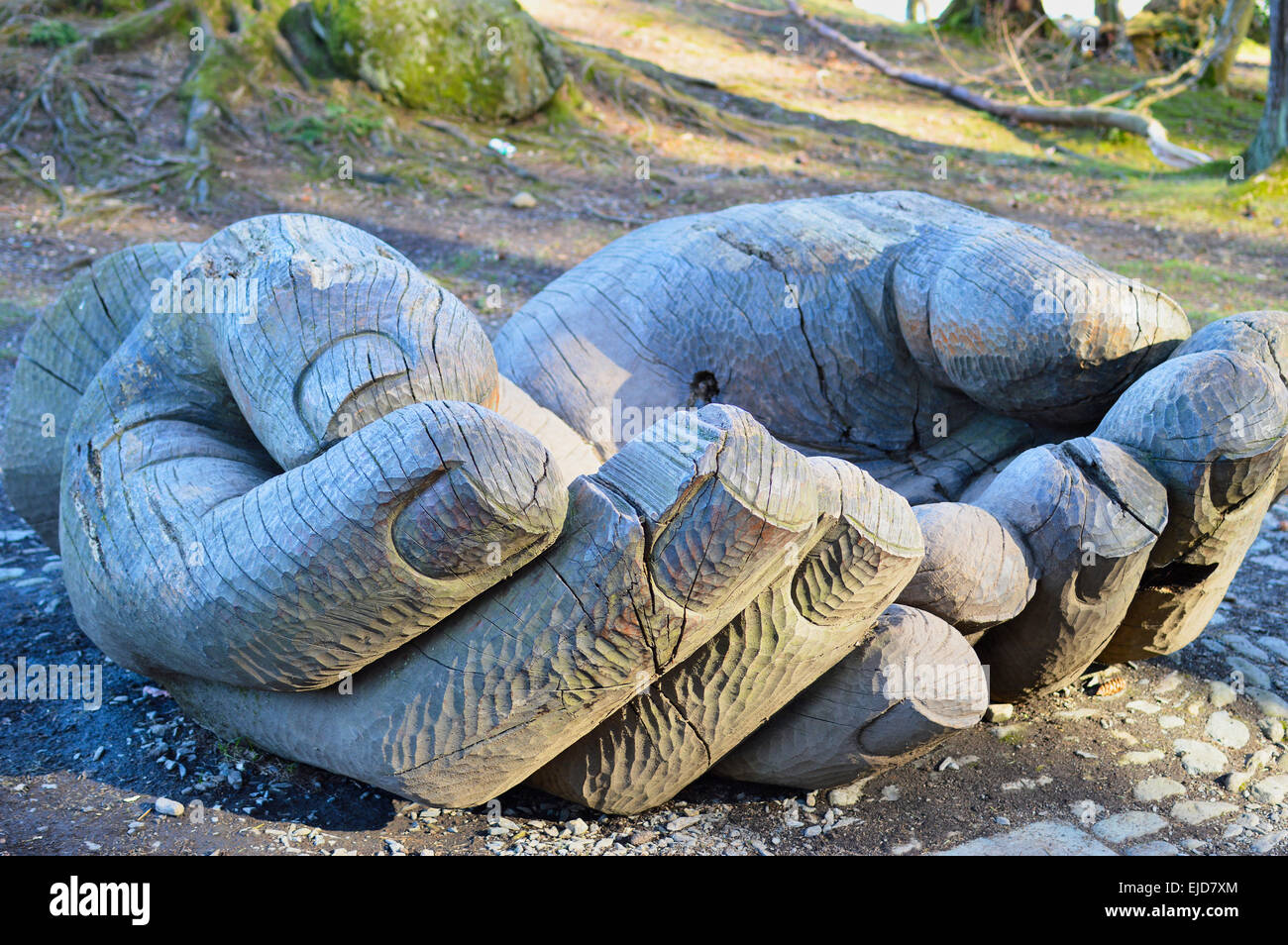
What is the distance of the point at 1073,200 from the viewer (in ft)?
33.3

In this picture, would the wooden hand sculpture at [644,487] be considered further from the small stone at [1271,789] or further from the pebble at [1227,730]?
the small stone at [1271,789]

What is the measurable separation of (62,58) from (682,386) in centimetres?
855

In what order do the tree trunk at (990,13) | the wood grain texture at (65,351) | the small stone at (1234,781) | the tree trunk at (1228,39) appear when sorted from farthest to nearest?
the tree trunk at (990,13) < the tree trunk at (1228,39) < the wood grain texture at (65,351) < the small stone at (1234,781)

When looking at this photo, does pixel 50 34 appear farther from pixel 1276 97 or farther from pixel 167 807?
pixel 1276 97

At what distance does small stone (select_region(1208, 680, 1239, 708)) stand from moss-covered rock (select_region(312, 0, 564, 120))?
8.47 metres

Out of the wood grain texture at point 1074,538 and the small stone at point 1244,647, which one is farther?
the small stone at point 1244,647

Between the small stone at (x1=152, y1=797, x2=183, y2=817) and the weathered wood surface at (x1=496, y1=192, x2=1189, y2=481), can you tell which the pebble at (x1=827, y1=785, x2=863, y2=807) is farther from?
the small stone at (x1=152, y1=797, x2=183, y2=817)

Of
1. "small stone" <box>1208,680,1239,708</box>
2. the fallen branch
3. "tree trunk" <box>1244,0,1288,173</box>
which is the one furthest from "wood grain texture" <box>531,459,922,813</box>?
the fallen branch

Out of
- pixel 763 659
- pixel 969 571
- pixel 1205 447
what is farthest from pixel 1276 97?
pixel 763 659

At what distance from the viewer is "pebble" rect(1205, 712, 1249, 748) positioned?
317cm

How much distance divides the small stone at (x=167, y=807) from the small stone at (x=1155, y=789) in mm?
2369

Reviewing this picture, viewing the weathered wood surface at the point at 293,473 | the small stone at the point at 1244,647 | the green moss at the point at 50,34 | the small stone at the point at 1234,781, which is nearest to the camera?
the weathered wood surface at the point at 293,473

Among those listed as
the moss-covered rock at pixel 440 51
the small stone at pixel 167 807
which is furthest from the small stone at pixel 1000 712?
the moss-covered rock at pixel 440 51

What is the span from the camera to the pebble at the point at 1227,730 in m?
3.17
